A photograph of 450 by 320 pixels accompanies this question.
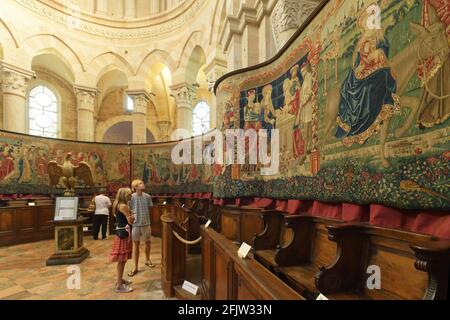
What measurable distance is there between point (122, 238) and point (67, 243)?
2.69 metres

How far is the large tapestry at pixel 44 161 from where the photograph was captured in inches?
325

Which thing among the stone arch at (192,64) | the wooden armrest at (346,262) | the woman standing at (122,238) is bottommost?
the woman standing at (122,238)

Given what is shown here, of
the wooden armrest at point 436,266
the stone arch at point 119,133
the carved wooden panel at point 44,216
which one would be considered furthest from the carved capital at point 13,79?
the wooden armrest at point 436,266

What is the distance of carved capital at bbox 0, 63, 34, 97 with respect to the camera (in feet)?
34.3

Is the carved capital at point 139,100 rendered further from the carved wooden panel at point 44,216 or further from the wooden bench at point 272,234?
the wooden bench at point 272,234

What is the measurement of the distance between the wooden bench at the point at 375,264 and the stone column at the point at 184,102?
1149cm

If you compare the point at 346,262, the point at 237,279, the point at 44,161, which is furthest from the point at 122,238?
the point at 44,161

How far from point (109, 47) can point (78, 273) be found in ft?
43.3

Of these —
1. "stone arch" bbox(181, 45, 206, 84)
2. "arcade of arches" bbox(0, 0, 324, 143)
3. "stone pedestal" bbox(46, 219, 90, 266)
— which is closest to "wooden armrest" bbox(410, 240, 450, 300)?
"stone pedestal" bbox(46, 219, 90, 266)

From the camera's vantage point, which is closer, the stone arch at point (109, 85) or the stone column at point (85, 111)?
the stone column at point (85, 111)

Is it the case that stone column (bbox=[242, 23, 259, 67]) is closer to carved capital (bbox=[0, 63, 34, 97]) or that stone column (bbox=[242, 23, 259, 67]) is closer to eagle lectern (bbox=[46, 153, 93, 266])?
eagle lectern (bbox=[46, 153, 93, 266])
